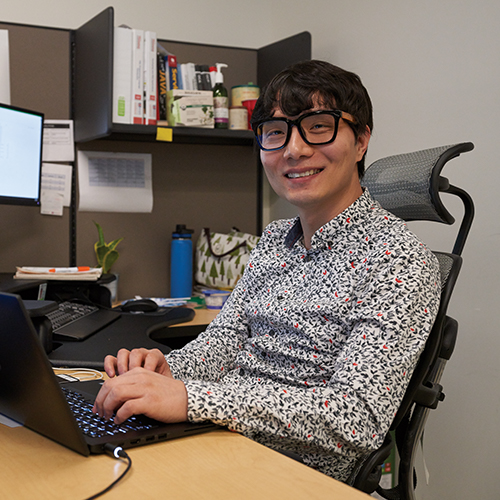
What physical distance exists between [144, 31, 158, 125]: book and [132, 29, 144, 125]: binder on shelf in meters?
0.01

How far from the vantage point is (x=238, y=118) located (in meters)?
2.21

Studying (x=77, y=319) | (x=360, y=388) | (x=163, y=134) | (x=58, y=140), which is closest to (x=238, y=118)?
(x=163, y=134)

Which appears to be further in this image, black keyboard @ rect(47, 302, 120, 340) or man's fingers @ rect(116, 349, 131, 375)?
black keyboard @ rect(47, 302, 120, 340)

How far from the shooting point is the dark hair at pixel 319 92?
1.11m

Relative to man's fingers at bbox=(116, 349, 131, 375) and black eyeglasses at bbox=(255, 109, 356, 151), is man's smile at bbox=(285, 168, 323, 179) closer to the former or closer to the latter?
black eyeglasses at bbox=(255, 109, 356, 151)

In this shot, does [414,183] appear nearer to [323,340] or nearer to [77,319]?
[323,340]

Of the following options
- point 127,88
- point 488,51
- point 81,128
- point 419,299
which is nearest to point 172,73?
point 127,88

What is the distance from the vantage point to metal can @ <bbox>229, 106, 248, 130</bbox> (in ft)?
7.24

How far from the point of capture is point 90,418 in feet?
2.76

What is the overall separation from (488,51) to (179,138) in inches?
46.6

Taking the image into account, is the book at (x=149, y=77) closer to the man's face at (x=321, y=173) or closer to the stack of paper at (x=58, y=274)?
the stack of paper at (x=58, y=274)

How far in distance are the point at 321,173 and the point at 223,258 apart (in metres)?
1.17

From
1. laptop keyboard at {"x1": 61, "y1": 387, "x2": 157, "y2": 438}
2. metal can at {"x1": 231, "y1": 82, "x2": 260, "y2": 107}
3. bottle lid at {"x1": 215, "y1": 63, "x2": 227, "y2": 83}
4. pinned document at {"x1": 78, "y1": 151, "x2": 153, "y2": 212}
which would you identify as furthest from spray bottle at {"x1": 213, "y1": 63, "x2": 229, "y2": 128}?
laptop keyboard at {"x1": 61, "y1": 387, "x2": 157, "y2": 438}

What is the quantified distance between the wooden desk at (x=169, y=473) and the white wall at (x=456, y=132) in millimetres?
1044
